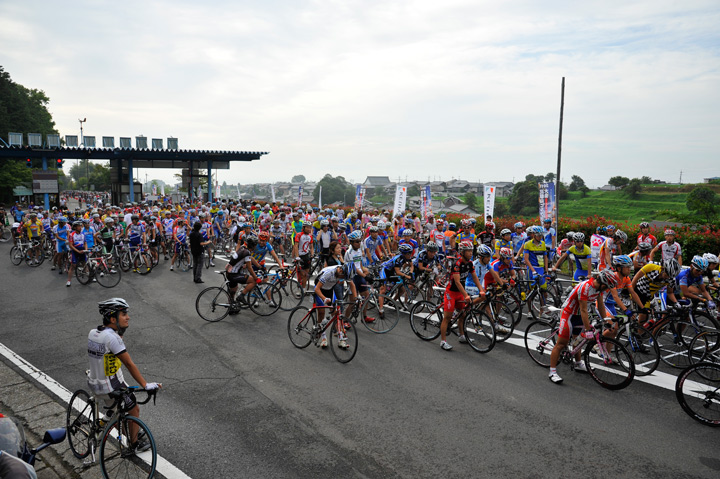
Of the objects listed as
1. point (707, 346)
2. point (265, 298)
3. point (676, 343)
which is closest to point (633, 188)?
point (676, 343)

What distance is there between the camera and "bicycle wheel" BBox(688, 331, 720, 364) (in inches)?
278

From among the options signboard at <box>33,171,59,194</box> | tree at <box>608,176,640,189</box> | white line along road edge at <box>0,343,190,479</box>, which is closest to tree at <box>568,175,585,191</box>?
tree at <box>608,176,640,189</box>

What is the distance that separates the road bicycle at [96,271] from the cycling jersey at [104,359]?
10000mm

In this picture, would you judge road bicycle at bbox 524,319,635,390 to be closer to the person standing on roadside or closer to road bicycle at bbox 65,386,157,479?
road bicycle at bbox 65,386,157,479

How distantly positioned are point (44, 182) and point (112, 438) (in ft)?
127

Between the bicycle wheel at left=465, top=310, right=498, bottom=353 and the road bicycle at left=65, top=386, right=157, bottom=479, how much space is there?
5.69 m

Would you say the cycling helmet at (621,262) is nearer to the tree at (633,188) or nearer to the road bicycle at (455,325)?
the road bicycle at (455,325)

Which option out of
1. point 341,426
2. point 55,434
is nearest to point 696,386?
point 341,426

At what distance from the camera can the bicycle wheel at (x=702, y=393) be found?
569cm

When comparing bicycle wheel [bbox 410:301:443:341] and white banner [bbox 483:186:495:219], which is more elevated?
white banner [bbox 483:186:495:219]

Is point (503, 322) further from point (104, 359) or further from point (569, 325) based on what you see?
point (104, 359)

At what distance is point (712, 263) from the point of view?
298 inches

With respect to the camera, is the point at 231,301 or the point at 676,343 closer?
the point at 676,343

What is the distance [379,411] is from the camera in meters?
5.92
